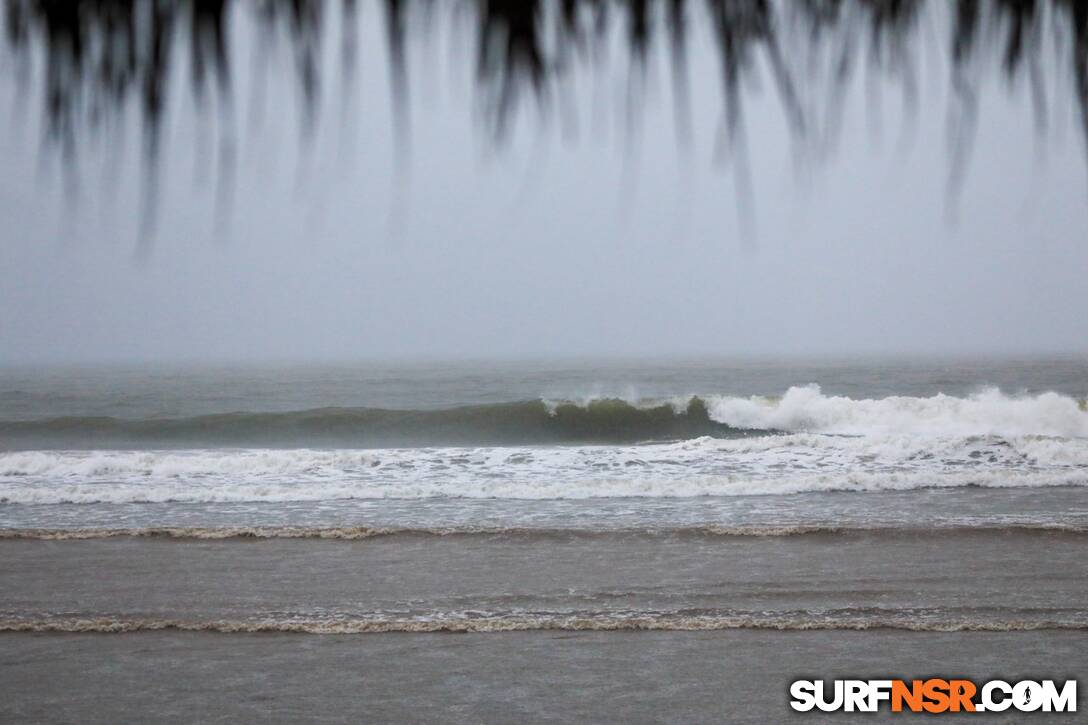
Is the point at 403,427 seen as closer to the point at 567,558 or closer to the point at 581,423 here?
the point at 581,423

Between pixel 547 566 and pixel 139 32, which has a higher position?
pixel 139 32

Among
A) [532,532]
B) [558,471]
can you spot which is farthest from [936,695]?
[558,471]

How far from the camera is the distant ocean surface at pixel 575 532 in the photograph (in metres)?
6.25

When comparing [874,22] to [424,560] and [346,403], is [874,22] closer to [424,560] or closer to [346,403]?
[424,560]

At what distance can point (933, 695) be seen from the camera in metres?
4.79

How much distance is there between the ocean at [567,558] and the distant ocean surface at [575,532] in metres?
0.04

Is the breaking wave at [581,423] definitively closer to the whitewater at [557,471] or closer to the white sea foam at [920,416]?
the white sea foam at [920,416]

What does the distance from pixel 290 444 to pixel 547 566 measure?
14.4 meters

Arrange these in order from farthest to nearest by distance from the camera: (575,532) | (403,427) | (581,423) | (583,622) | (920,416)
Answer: (403,427) → (581,423) → (920,416) → (575,532) → (583,622)

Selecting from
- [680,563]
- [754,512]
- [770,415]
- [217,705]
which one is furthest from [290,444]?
[217,705]

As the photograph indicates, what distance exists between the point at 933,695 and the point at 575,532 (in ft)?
14.6

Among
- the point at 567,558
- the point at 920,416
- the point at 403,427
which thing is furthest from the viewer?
the point at 403,427

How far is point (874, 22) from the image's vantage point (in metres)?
0.70

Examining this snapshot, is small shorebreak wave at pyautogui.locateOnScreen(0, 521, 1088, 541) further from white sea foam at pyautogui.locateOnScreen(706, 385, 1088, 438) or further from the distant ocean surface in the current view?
white sea foam at pyautogui.locateOnScreen(706, 385, 1088, 438)
